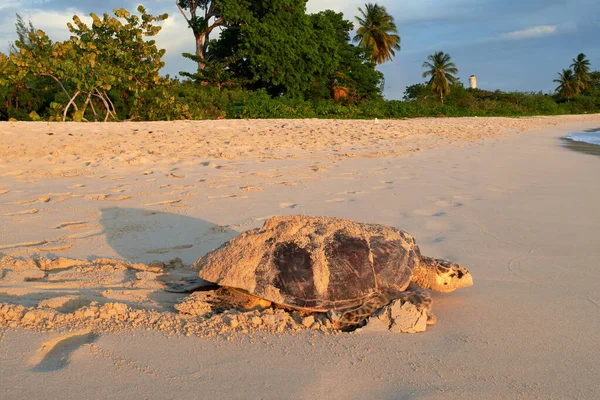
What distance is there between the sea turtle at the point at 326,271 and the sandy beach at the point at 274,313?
153 mm

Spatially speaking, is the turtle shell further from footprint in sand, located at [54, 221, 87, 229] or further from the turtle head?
footprint in sand, located at [54, 221, 87, 229]

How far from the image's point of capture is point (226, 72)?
21312 millimetres

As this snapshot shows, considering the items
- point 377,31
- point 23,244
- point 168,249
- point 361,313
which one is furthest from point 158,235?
point 377,31

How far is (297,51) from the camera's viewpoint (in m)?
22.4

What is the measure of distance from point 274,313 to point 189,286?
0.54 metres

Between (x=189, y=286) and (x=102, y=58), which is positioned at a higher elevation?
(x=102, y=58)

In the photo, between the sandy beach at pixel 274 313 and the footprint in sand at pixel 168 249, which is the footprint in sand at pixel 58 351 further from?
the footprint in sand at pixel 168 249

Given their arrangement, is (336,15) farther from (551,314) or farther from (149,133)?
(551,314)

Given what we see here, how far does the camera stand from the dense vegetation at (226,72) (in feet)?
43.6

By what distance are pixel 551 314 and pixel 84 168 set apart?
231 inches

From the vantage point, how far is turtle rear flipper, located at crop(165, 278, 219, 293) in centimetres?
272

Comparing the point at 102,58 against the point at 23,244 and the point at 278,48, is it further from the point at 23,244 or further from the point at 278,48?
the point at 23,244

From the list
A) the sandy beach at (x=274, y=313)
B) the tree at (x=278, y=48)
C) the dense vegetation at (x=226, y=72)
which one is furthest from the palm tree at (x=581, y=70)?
the sandy beach at (x=274, y=313)

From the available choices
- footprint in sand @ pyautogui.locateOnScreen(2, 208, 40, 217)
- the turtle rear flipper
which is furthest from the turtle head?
footprint in sand @ pyautogui.locateOnScreen(2, 208, 40, 217)
